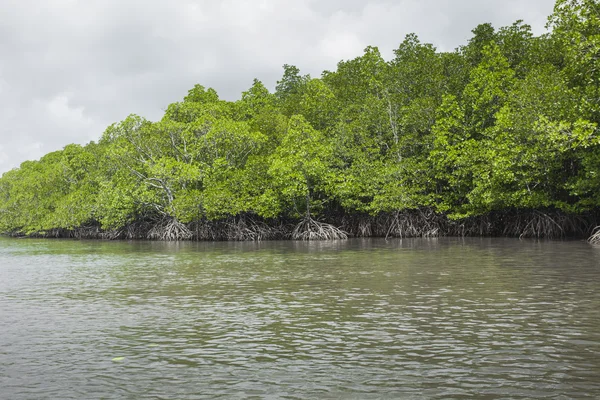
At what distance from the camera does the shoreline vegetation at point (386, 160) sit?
3123cm

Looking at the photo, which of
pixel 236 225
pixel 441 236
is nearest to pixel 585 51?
pixel 441 236

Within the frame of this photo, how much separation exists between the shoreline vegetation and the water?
16.9 m

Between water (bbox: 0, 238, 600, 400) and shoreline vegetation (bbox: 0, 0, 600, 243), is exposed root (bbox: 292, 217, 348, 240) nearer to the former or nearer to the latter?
shoreline vegetation (bbox: 0, 0, 600, 243)

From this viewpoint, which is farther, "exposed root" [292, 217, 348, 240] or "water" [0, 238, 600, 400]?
"exposed root" [292, 217, 348, 240]

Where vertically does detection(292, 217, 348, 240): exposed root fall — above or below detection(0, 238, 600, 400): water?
above

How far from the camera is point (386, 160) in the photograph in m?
41.8

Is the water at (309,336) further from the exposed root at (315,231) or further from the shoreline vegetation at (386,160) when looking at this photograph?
the exposed root at (315,231)

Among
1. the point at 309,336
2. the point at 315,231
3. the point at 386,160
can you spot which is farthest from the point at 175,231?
the point at 309,336

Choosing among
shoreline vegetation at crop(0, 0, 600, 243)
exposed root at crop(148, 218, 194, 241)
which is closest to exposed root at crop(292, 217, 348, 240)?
shoreline vegetation at crop(0, 0, 600, 243)

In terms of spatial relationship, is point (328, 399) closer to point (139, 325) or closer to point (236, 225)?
point (139, 325)

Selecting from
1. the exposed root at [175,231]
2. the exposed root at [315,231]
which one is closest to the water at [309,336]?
the exposed root at [315,231]

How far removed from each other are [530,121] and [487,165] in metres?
3.96

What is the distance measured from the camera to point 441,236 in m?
38.5

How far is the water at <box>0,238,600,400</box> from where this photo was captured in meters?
5.87
